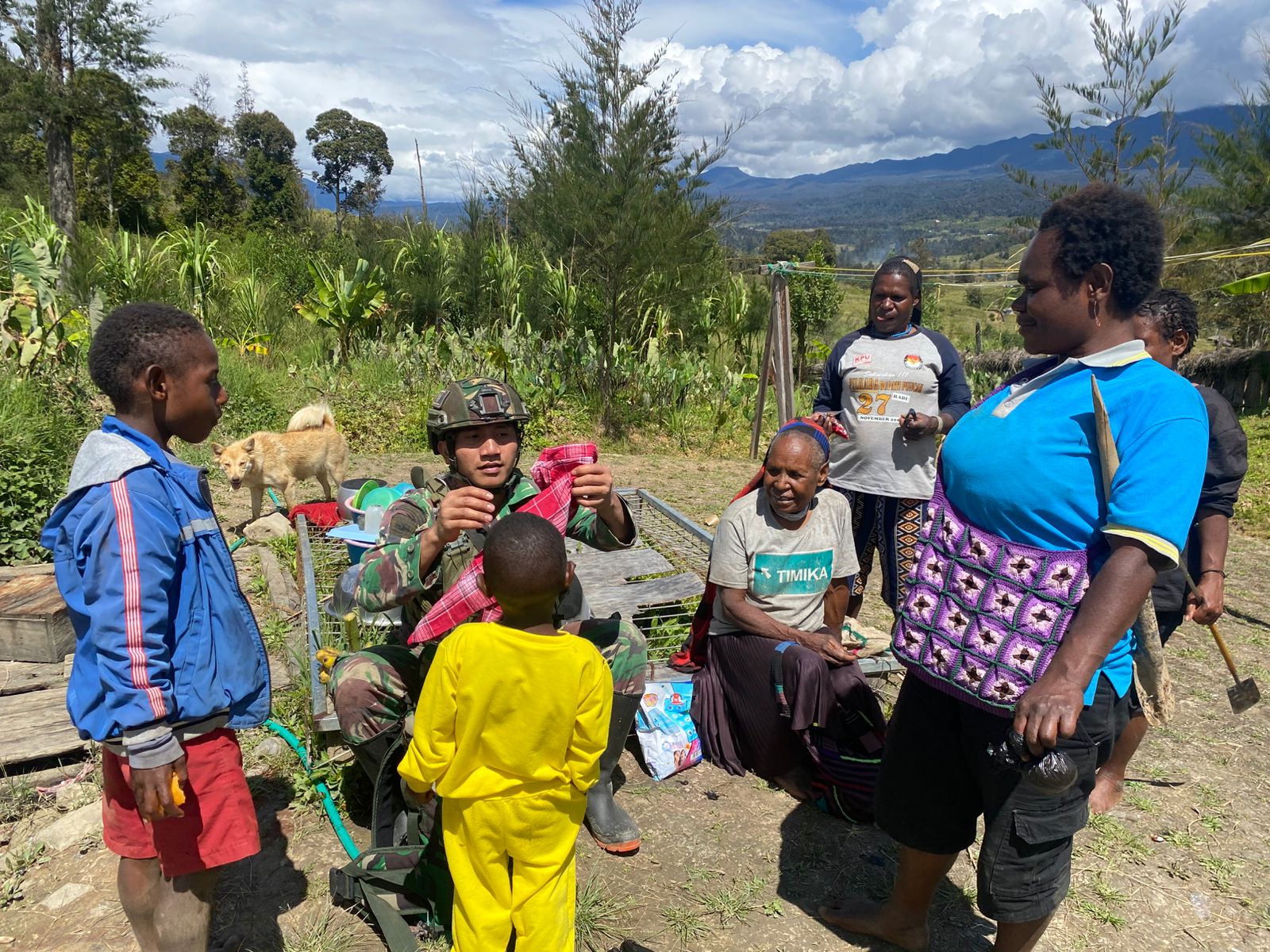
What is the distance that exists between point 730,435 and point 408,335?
4.81 metres

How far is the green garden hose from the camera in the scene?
2.80 meters

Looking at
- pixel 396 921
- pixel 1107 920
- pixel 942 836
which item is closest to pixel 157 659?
pixel 396 921

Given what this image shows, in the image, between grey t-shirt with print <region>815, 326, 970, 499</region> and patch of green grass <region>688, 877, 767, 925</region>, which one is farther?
grey t-shirt with print <region>815, 326, 970, 499</region>

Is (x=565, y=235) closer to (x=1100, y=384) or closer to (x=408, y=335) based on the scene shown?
(x=408, y=335)

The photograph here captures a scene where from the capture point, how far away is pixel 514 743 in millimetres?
1900

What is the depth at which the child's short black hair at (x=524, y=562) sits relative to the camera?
1900mm

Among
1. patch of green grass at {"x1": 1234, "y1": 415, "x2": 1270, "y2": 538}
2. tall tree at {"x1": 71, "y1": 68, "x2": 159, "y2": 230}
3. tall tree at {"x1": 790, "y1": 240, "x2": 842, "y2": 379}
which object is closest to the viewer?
patch of green grass at {"x1": 1234, "y1": 415, "x2": 1270, "y2": 538}

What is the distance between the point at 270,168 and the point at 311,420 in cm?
3079

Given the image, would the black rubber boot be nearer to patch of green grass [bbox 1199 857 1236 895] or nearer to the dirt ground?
the dirt ground

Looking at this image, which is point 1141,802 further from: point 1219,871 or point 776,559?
point 776,559

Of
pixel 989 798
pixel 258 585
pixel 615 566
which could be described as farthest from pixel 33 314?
pixel 989 798

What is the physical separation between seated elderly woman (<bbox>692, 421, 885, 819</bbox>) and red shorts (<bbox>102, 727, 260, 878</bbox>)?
6.30 feet

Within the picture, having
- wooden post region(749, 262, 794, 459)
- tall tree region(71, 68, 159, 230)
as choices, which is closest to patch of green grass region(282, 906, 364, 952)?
wooden post region(749, 262, 794, 459)

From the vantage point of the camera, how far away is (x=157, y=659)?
5.85 feet
